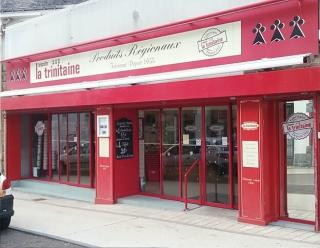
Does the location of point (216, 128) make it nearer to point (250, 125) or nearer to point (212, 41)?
point (250, 125)

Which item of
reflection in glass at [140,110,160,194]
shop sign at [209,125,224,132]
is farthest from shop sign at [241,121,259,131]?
reflection in glass at [140,110,160,194]

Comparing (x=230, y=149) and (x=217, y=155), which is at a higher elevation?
(x=230, y=149)

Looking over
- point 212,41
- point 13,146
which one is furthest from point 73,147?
point 212,41

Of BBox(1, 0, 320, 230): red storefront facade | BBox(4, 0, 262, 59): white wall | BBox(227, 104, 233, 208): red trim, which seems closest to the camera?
BBox(1, 0, 320, 230): red storefront facade

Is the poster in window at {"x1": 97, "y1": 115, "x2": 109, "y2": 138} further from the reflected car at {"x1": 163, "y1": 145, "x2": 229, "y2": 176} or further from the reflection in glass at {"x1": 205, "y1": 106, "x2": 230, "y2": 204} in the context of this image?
the reflection in glass at {"x1": 205, "y1": 106, "x2": 230, "y2": 204}

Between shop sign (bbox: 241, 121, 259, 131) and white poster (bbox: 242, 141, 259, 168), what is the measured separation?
26 cm

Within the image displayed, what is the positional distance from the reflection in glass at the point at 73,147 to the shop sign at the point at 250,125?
21.3 feet

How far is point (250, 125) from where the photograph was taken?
9266 millimetres

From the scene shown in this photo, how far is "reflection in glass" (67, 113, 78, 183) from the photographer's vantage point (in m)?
14.6

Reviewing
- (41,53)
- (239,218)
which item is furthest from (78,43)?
(239,218)

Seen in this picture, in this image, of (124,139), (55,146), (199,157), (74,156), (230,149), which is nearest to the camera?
(230,149)

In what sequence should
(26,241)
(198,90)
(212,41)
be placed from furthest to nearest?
(212,41) < (198,90) < (26,241)

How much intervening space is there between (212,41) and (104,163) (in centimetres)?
416

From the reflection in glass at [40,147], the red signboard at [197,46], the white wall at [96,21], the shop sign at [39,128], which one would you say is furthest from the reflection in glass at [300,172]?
the shop sign at [39,128]
